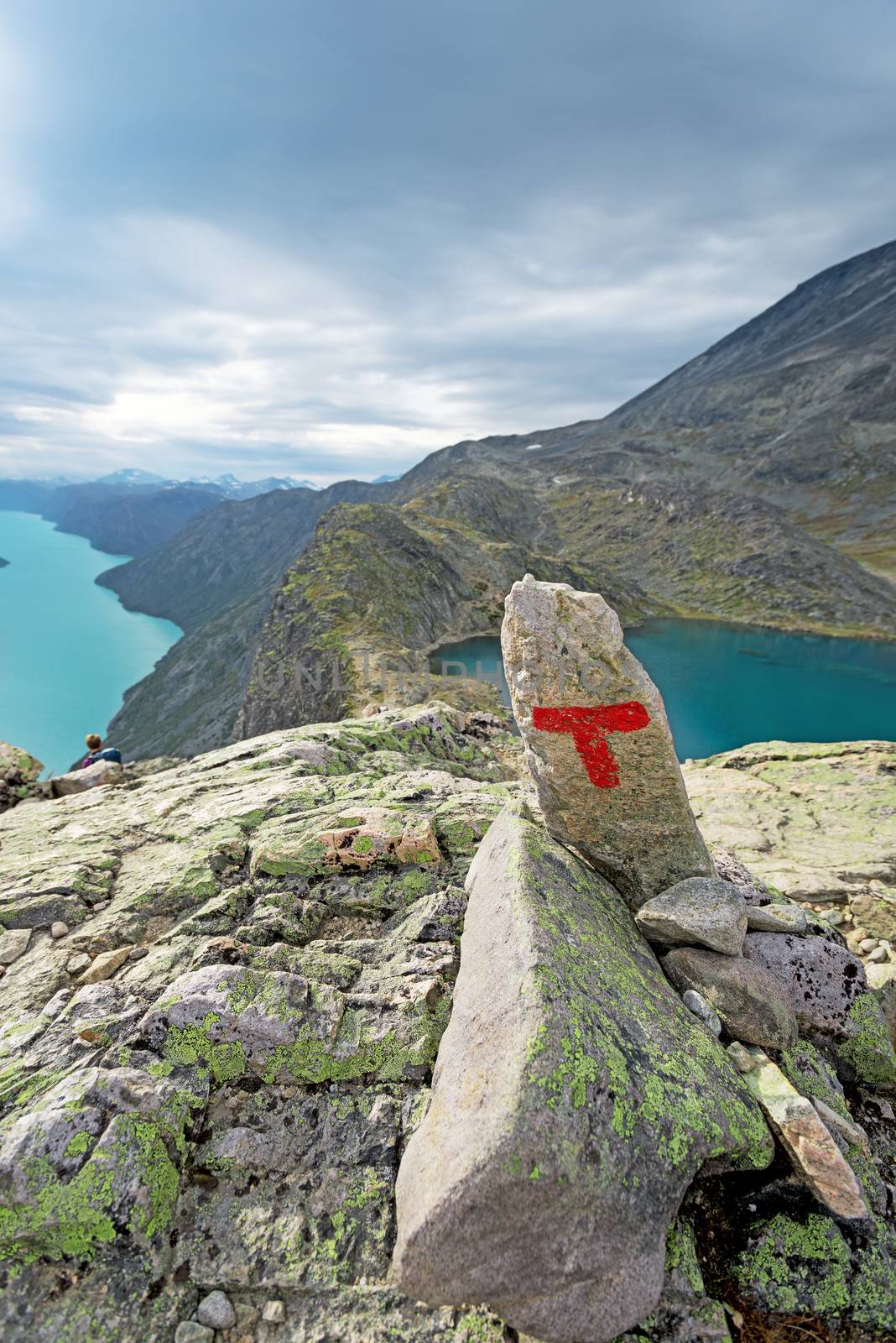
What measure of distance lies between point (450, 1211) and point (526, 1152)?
2.89 ft

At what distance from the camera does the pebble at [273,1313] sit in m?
5.26

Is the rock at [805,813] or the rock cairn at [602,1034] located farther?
the rock at [805,813]

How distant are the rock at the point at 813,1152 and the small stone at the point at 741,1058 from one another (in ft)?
1.16

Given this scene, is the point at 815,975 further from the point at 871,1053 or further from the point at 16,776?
the point at 16,776

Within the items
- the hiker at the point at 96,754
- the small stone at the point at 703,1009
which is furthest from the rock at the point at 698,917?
the hiker at the point at 96,754

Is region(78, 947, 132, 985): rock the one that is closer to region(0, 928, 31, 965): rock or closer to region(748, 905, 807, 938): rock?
region(0, 928, 31, 965): rock

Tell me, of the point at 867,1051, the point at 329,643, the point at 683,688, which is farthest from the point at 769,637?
the point at 867,1051

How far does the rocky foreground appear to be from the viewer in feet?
16.8

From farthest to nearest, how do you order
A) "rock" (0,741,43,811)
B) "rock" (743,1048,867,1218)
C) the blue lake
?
1. the blue lake
2. "rock" (0,741,43,811)
3. "rock" (743,1048,867,1218)

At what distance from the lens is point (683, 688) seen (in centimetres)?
8694

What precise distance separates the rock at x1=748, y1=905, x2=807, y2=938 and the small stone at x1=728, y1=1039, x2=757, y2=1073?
2.40 metres

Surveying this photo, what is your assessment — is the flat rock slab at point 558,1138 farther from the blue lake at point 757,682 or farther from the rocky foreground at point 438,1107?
the blue lake at point 757,682

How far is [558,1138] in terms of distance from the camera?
16.8 ft

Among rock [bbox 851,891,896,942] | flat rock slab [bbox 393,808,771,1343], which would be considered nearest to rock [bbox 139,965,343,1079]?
flat rock slab [bbox 393,808,771,1343]
